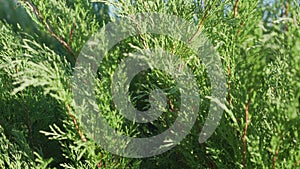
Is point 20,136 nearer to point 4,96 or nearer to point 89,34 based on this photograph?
point 4,96

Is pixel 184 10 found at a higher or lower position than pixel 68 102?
higher

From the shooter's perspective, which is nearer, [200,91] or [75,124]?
[75,124]

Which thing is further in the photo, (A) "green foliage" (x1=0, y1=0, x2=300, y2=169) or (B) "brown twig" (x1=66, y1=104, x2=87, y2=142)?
(B) "brown twig" (x1=66, y1=104, x2=87, y2=142)

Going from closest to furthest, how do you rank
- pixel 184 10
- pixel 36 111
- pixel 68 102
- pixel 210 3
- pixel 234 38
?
pixel 68 102 < pixel 234 38 < pixel 210 3 < pixel 184 10 < pixel 36 111

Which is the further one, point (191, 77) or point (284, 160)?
point (191, 77)

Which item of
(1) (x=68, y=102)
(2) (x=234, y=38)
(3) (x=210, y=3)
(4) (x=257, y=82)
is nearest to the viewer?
(4) (x=257, y=82)

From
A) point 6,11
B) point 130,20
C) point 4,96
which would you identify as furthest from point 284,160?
point 6,11

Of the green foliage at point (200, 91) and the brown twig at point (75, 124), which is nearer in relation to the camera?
the green foliage at point (200, 91)

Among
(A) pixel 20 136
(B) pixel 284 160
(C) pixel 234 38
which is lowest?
(B) pixel 284 160
